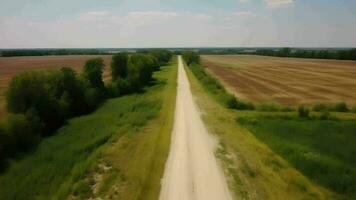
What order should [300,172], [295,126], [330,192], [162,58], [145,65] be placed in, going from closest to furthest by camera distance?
[330,192]
[300,172]
[295,126]
[145,65]
[162,58]

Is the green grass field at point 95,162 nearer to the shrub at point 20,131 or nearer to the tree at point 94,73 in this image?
the shrub at point 20,131

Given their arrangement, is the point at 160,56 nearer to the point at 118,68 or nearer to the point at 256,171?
the point at 118,68

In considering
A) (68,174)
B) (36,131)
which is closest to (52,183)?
(68,174)

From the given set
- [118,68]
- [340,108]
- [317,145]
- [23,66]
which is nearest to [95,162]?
[317,145]

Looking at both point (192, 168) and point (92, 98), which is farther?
point (92, 98)

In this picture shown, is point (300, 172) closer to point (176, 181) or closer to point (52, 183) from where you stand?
point (176, 181)

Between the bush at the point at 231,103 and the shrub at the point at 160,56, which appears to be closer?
the bush at the point at 231,103

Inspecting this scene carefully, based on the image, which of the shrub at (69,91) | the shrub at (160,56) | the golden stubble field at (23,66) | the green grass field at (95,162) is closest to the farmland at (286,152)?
the green grass field at (95,162)
